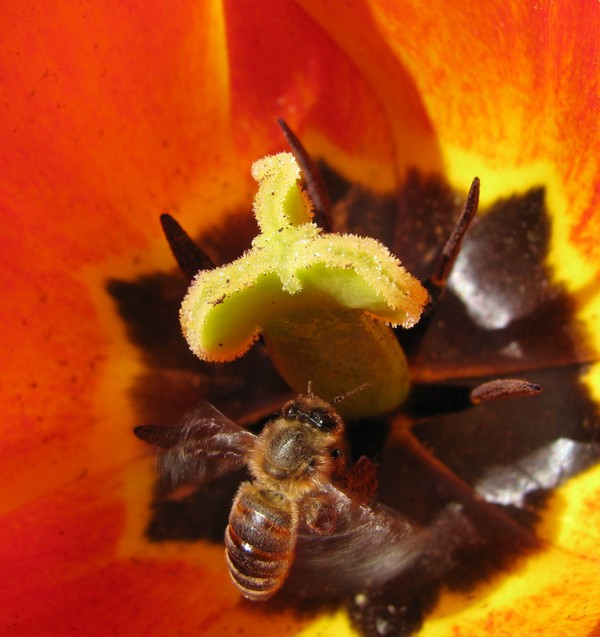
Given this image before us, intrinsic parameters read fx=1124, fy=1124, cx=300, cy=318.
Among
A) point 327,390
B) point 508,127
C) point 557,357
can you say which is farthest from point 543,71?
point 327,390

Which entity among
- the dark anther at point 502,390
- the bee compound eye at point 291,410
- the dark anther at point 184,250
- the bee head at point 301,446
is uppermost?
the dark anther at point 184,250

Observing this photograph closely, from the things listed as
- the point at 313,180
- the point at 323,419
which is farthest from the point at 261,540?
the point at 313,180

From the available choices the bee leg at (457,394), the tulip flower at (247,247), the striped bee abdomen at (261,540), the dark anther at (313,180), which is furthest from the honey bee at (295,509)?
the dark anther at (313,180)

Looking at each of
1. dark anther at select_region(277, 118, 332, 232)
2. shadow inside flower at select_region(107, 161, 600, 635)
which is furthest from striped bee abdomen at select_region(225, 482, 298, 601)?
dark anther at select_region(277, 118, 332, 232)

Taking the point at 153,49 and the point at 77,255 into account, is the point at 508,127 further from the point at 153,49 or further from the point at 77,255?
the point at 77,255

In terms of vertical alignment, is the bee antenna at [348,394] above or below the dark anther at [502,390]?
above

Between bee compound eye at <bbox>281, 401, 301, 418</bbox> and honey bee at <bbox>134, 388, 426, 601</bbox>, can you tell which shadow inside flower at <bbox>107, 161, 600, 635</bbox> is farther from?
bee compound eye at <bbox>281, 401, 301, 418</bbox>

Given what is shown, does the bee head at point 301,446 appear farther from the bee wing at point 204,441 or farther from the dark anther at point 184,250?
the dark anther at point 184,250

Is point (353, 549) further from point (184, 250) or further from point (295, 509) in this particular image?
point (184, 250)
